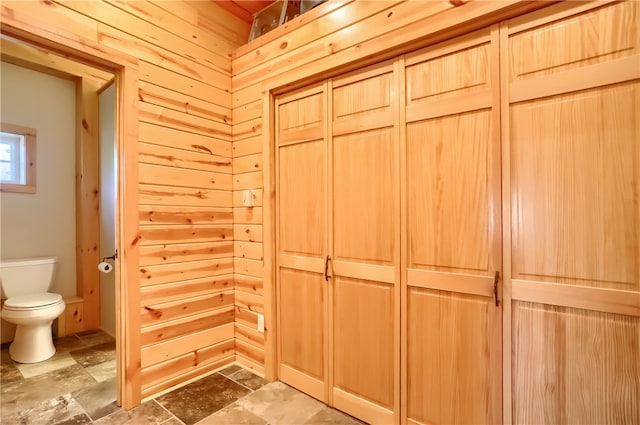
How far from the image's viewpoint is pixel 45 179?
308 cm

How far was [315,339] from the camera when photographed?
2.01 meters

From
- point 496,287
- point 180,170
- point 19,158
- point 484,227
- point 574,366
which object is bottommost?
point 574,366

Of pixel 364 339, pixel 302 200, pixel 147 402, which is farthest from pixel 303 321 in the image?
pixel 147 402

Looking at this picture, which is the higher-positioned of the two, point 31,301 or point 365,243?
point 365,243

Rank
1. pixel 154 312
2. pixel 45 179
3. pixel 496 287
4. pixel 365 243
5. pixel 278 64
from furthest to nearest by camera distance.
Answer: pixel 45 179 → pixel 278 64 → pixel 154 312 → pixel 365 243 → pixel 496 287

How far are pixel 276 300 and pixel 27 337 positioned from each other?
6.91 ft

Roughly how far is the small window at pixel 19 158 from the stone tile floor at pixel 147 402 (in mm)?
1591

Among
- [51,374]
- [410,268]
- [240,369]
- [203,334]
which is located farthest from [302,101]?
[51,374]

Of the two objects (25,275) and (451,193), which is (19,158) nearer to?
(25,275)

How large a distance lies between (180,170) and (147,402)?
1484 mm

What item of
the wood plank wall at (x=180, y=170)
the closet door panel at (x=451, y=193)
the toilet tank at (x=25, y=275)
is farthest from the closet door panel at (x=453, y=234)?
the toilet tank at (x=25, y=275)

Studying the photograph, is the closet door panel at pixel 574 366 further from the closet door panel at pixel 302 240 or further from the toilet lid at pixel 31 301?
the toilet lid at pixel 31 301

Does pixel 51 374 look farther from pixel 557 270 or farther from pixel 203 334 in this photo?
pixel 557 270

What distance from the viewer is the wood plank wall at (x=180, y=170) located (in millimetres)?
1966
